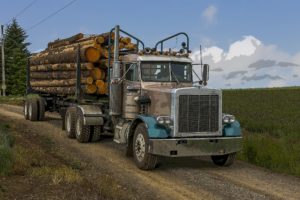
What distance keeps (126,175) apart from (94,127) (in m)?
4.80

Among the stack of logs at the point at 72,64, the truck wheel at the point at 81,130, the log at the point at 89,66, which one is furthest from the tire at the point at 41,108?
the log at the point at 89,66

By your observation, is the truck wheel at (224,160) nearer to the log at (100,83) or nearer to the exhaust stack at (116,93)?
the exhaust stack at (116,93)

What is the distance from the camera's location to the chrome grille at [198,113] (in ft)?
34.6

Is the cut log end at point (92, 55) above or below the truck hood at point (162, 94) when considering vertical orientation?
above

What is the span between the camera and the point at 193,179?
9.93 meters

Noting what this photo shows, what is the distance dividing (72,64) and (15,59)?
49.6 m

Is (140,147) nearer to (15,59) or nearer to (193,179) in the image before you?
(193,179)

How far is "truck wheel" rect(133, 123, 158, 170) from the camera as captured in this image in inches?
417

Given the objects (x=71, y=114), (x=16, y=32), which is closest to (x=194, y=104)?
(x=71, y=114)

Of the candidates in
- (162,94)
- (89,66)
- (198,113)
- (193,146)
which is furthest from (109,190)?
(89,66)

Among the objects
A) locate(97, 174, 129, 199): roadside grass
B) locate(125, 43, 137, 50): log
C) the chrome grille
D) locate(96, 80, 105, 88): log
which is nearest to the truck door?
the chrome grille

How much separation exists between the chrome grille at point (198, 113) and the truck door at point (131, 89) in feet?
6.07

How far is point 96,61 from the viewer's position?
15.2 m

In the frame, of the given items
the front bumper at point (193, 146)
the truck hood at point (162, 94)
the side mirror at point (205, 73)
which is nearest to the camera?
the front bumper at point (193, 146)
